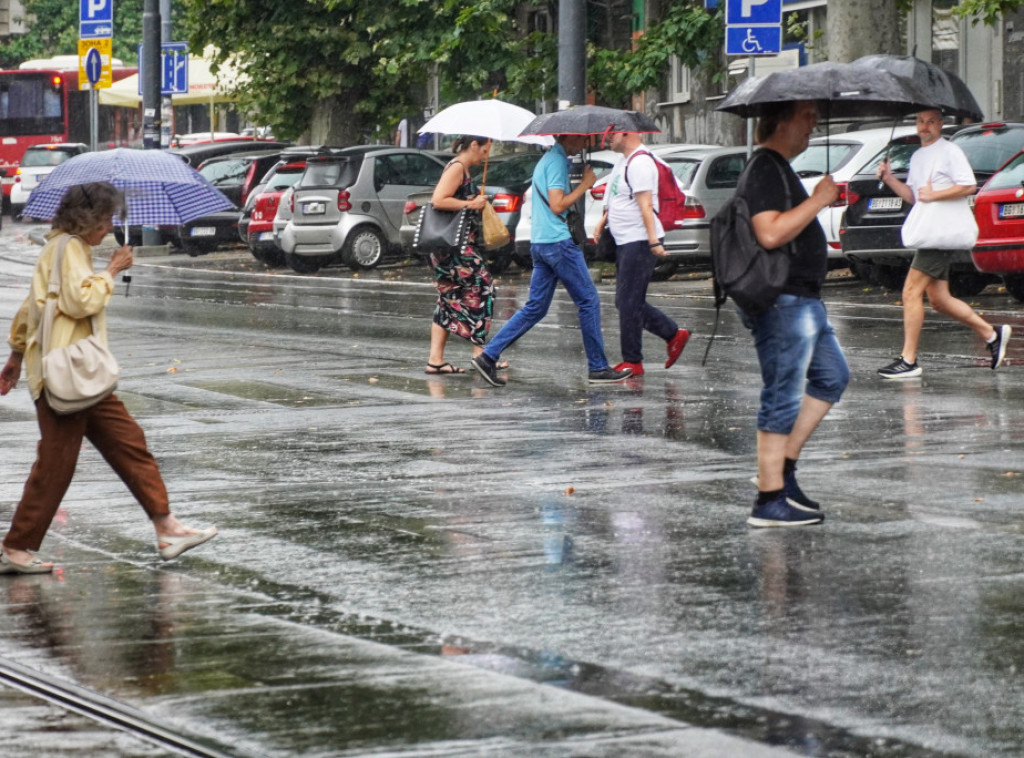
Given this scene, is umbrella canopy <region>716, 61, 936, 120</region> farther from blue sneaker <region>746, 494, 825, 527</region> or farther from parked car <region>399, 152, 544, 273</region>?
parked car <region>399, 152, 544, 273</region>

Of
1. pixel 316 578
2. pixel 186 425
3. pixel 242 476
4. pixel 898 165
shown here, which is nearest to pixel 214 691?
pixel 316 578

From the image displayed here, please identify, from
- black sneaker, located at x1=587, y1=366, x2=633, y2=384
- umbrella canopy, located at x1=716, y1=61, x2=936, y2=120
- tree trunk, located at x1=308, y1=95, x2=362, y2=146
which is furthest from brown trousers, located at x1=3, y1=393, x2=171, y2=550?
tree trunk, located at x1=308, y1=95, x2=362, y2=146

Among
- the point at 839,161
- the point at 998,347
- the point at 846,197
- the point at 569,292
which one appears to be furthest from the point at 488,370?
the point at 839,161

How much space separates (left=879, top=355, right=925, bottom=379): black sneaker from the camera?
13.4m

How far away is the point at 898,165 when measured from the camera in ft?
69.5

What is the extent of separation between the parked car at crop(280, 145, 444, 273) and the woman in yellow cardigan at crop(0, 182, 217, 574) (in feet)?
72.0

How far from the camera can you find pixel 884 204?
20906mm

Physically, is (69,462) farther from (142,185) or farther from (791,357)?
(791,357)

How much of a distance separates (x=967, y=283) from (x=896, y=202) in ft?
3.40

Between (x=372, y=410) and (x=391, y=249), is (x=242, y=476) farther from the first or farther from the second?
(x=391, y=249)

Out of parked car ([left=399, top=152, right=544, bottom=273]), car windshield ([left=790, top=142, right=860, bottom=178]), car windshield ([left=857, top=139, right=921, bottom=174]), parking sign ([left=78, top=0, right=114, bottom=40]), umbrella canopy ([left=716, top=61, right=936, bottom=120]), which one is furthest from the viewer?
parking sign ([left=78, top=0, right=114, bottom=40])

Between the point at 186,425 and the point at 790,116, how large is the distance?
492 centimetres

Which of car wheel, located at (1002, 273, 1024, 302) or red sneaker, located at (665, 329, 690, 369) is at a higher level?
car wheel, located at (1002, 273, 1024, 302)

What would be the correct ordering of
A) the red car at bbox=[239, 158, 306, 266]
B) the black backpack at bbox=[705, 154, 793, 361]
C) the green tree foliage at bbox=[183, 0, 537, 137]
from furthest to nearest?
the green tree foliage at bbox=[183, 0, 537, 137], the red car at bbox=[239, 158, 306, 266], the black backpack at bbox=[705, 154, 793, 361]
